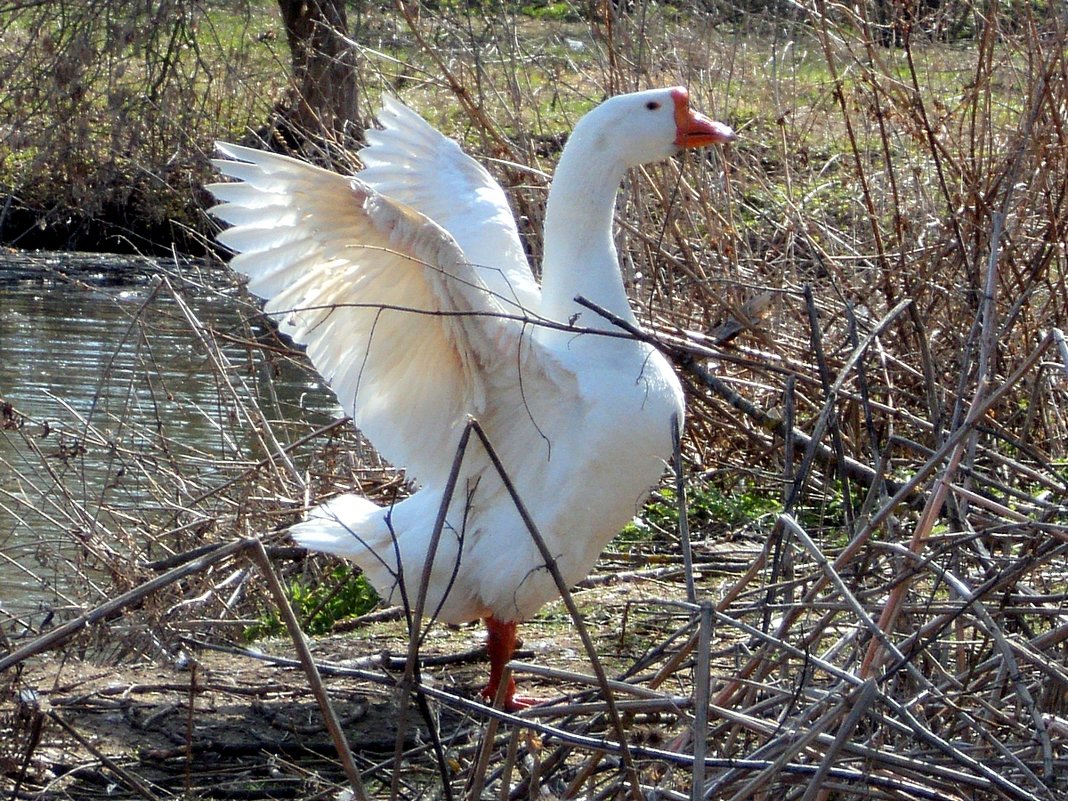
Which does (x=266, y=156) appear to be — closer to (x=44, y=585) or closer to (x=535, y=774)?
(x=535, y=774)

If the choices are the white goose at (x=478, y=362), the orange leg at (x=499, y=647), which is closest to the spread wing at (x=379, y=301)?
the white goose at (x=478, y=362)

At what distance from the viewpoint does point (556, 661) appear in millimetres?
4609

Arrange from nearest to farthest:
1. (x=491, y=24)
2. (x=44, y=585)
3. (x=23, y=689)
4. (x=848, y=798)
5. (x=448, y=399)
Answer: (x=848, y=798)
(x=23, y=689)
(x=448, y=399)
(x=44, y=585)
(x=491, y=24)

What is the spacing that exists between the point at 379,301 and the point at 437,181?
1229 millimetres

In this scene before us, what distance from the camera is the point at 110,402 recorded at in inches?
321

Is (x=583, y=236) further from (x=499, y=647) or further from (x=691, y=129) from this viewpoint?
(x=499, y=647)

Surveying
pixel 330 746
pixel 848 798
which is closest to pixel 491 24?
pixel 330 746

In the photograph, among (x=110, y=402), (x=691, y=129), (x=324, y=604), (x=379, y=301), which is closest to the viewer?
(x=379, y=301)

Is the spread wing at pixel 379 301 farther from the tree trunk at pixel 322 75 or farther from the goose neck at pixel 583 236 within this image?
the tree trunk at pixel 322 75

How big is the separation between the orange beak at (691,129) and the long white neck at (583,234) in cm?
23

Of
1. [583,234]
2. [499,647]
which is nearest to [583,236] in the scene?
[583,234]

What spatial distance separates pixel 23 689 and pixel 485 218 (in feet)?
7.35

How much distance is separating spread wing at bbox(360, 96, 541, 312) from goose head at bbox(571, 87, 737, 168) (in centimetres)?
68

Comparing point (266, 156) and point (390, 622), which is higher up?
point (266, 156)
